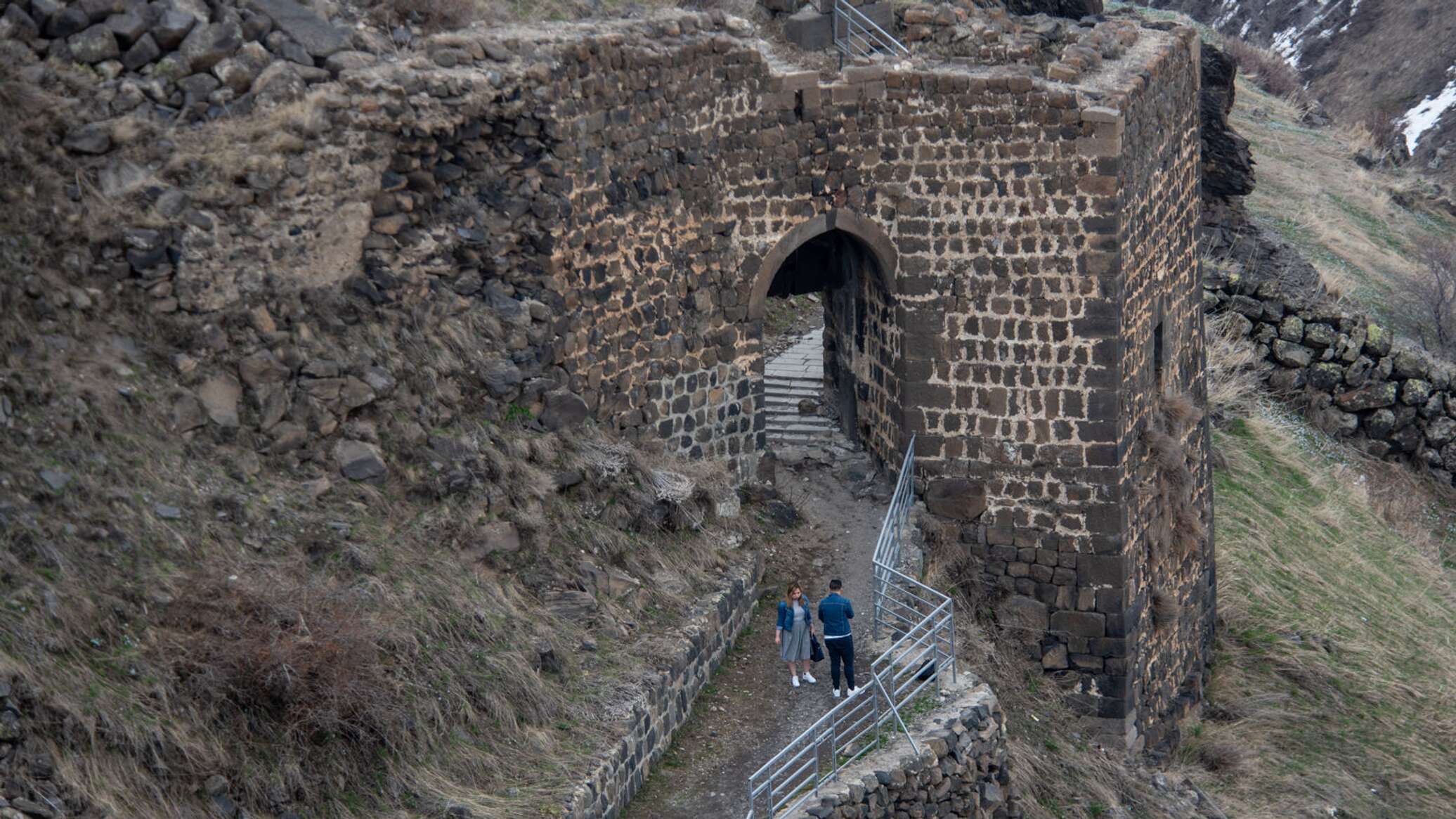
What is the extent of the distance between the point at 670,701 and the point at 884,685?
1.92 meters

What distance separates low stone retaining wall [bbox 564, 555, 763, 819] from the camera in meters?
13.2

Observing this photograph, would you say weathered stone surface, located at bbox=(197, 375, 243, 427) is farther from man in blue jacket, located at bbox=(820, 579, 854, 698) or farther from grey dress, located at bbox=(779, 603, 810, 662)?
man in blue jacket, located at bbox=(820, 579, 854, 698)

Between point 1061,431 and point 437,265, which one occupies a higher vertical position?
point 437,265

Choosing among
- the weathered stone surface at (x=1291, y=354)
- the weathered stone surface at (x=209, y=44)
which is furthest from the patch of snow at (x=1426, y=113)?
the weathered stone surface at (x=209, y=44)

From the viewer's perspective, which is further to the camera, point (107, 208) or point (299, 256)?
point (299, 256)

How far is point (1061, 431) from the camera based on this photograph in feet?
57.4

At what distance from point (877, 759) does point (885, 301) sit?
523 centimetres

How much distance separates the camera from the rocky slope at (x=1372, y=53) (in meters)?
50.5

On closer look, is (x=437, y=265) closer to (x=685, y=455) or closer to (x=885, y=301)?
(x=685, y=455)

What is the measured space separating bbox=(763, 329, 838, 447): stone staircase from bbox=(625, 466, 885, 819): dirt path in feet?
2.76

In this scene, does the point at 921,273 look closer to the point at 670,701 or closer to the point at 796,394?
the point at 796,394

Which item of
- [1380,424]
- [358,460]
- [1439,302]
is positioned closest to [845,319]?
[358,460]

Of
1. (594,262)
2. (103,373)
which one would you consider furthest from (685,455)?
(103,373)

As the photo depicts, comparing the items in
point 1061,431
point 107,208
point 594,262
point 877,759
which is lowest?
point 877,759
